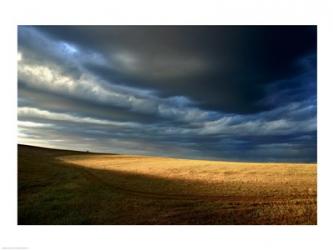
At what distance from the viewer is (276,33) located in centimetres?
805
